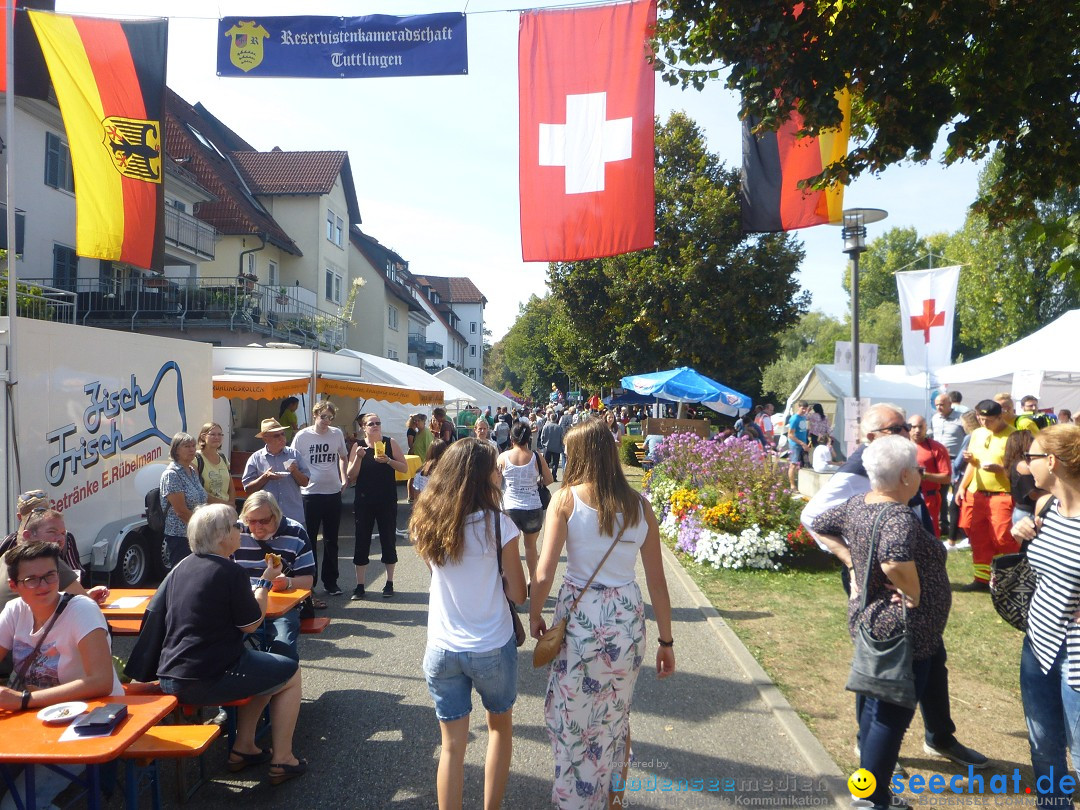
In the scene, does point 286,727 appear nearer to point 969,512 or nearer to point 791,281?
point 969,512

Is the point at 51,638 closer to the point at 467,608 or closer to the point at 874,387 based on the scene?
the point at 467,608

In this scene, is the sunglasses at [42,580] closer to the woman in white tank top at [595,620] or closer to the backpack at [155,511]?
the woman in white tank top at [595,620]

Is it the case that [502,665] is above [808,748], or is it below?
above

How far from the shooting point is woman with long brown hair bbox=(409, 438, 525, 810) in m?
3.13

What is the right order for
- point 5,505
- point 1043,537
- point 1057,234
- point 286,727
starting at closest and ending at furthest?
point 1043,537, point 286,727, point 1057,234, point 5,505

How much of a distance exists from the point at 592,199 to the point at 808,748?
4588mm

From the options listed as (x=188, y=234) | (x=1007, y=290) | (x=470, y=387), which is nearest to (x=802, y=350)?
(x=1007, y=290)

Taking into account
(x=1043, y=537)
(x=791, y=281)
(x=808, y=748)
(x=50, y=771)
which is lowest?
(x=808, y=748)

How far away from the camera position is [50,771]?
3160 mm

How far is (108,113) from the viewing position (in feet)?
24.1

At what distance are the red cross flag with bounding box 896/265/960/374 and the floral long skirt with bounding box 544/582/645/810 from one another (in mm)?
9928

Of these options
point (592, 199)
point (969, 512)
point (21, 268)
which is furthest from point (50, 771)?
point (21, 268)

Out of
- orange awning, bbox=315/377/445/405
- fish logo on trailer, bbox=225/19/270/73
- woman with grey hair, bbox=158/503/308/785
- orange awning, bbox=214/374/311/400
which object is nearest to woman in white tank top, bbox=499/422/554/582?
woman with grey hair, bbox=158/503/308/785

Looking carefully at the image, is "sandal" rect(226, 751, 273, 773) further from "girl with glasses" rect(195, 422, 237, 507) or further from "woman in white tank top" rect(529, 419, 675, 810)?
"girl with glasses" rect(195, 422, 237, 507)
